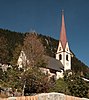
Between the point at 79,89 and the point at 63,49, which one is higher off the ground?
the point at 63,49

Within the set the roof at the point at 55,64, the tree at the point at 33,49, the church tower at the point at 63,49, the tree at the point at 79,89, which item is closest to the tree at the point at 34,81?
the tree at the point at 33,49

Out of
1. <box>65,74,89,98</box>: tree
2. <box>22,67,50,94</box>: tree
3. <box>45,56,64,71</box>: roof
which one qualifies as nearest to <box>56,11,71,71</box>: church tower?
<box>45,56,64,71</box>: roof

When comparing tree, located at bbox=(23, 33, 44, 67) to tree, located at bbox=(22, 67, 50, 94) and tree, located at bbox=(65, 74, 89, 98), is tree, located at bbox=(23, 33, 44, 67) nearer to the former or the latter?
tree, located at bbox=(22, 67, 50, 94)

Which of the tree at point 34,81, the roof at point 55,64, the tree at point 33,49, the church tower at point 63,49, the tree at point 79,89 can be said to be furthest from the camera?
the church tower at point 63,49

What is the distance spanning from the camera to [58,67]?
60.9 m

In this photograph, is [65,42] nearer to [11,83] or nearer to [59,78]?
[59,78]

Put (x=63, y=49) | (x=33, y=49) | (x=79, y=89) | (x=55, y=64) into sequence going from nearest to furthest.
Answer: (x=79, y=89), (x=33, y=49), (x=55, y=64), (x=63, y=49)

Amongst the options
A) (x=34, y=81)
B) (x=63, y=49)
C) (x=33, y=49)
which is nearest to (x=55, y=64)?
(x=63, y=49)

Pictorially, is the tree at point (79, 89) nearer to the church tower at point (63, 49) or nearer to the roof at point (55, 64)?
the roof at point (55, 64)

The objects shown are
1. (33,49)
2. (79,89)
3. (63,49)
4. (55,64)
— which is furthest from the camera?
(63,49)

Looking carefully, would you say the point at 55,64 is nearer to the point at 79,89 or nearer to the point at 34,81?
the point at 79,89

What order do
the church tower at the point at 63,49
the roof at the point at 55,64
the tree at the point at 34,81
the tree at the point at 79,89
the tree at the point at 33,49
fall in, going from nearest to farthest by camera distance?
the tree at the point at 34,81
the tree at the point at 79,89
the tree at the point at 33,49
the roof at the point at 55,64
the church tower at the point at 63,49

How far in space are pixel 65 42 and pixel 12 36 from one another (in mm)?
24253

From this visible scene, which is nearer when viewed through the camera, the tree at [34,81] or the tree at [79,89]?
the tree at [34,81]
